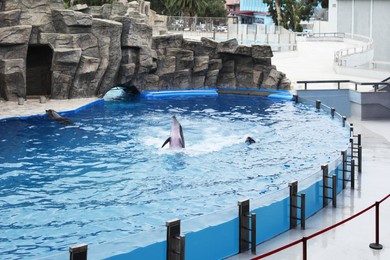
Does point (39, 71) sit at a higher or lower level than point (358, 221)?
higher

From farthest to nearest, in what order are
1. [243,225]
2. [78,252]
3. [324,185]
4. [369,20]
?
[369,20] → [324,185] → [243,225] → [78,252]

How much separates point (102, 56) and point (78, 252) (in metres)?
18.2

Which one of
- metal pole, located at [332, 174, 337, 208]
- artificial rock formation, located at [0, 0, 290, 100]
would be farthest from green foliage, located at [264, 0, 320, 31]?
metal pole, located at [332, 174, 337, 208]

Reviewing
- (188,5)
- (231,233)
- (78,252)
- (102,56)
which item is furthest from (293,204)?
(188,5)

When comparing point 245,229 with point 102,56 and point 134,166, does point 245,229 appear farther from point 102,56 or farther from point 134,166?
point 102,56

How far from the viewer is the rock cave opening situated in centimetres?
2469

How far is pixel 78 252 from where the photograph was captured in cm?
637

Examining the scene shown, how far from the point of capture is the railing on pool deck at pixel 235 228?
6.89m

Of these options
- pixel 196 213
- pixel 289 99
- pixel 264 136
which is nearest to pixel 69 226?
pixel 196 213

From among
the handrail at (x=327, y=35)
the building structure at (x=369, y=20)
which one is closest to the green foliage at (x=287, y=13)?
the handrail at (x=327, y=35)

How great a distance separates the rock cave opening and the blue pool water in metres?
3.34

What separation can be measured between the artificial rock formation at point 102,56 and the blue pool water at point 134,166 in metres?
2.10

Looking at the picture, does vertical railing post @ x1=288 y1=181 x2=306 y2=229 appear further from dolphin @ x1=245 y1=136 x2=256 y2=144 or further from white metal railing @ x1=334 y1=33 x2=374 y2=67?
white metal railing @ x1=334 y1=33 x2=374 y2=67

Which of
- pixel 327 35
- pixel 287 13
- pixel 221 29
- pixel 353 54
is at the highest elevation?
pixel 287 13
